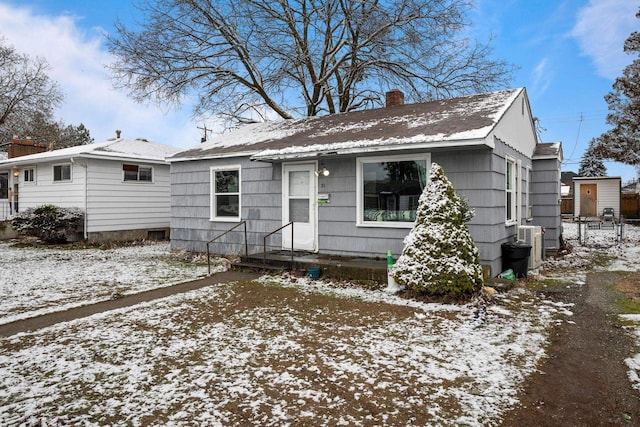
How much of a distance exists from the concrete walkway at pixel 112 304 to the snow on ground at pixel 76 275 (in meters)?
0.23

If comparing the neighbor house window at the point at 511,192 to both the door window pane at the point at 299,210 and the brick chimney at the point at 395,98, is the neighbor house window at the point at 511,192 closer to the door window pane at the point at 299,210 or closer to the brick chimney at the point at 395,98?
the brick chimney at the point at 395,98

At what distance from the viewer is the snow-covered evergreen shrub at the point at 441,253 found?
603 cm

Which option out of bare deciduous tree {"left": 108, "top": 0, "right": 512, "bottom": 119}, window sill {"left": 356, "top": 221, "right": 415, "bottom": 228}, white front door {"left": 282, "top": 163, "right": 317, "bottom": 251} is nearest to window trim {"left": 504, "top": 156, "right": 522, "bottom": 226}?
window sill {"left": 356, "top": 221, "right": 415, "bottom": 228}

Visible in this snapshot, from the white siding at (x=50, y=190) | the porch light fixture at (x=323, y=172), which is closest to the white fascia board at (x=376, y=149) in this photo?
the porch light fixture at (x=323, y=172)

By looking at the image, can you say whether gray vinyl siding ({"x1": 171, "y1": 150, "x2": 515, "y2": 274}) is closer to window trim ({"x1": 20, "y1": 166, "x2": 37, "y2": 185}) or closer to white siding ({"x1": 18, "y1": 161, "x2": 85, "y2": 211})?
white siding ({"x1": 18, "y1": 161, "x2": 85, "y2": 211})

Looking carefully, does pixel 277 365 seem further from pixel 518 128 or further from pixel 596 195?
pixel 596 195

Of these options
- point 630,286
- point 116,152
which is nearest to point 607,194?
point 630,286

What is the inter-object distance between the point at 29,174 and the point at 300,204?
46.8ft

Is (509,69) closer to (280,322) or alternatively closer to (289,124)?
(289,124)

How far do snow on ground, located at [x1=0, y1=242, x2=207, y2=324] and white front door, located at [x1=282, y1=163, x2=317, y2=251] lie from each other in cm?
234

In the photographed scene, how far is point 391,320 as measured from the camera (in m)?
5.31

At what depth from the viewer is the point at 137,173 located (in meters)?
15.8

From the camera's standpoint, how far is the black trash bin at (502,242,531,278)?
7883 mm

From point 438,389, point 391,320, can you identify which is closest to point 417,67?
point 391,320
